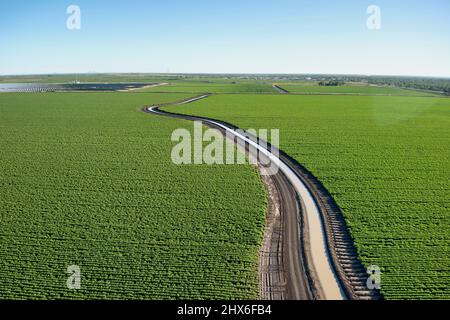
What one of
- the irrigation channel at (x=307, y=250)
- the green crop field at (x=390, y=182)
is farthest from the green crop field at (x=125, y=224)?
the green crop field at (x=390, y=182)

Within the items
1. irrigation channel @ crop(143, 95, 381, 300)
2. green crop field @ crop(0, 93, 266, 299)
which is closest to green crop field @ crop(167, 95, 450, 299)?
irrigation channel @ crop(143, 95, 381, 300)

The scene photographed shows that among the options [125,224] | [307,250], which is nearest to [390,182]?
[307,250]

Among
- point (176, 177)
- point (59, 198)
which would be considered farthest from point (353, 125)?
point (59, 198)

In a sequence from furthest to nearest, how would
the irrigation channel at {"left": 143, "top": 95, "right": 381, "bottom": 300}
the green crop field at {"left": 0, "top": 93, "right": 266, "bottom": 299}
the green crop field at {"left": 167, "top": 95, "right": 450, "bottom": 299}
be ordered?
the green crop field at {"left": 167, "top": 95, "right": 450, "bottom": 299}
the green crop field at {"left": 0, "top": 93, "right": 266, "bottom": 299}
the irrigation channel at {"left": 143, "top": 95, "right": 381, "bottom": 300}

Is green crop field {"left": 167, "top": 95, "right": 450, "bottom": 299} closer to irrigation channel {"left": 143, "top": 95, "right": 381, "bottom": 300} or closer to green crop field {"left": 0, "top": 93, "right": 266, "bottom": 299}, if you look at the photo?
irrigation channel {"left": 143, "top": 95, "right": 381, "bottom": 300}

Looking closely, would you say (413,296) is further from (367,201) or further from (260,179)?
(260,179)

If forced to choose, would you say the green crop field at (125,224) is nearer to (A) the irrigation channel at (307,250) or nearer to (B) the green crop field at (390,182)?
(A) the irrigation channel at (307,250)
